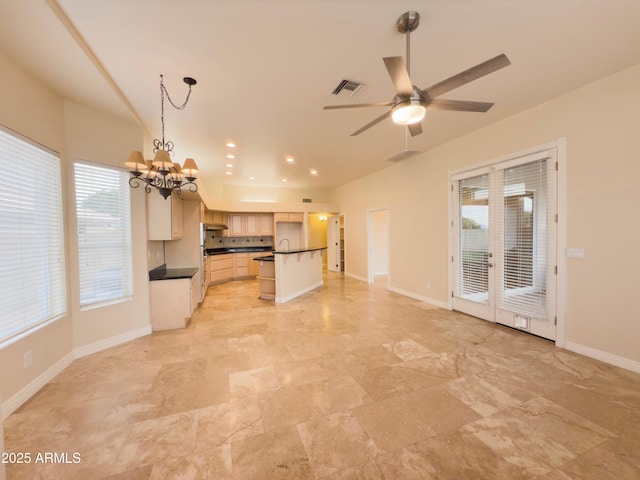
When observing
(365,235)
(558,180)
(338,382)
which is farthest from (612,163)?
(365,235)

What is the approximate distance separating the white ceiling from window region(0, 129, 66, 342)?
84cm

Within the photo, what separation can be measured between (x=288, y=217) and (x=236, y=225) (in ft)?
5.61

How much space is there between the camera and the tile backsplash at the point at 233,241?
26.4ft

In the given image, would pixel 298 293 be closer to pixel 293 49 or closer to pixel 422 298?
pixel 422 298

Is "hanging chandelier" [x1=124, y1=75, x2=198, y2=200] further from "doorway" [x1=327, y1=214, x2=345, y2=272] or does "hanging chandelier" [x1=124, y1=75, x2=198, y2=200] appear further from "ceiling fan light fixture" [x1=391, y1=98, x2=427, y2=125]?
"doorway" [x1=327, y1=214, x2=345, y2=272]

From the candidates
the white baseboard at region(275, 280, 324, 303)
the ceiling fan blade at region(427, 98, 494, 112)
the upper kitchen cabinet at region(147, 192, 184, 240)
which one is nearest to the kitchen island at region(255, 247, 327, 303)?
the white baseboard at region(275, 280, 324, 303)

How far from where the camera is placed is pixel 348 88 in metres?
2.78

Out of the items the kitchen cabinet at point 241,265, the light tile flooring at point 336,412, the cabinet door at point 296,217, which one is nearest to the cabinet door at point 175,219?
the light tile flooring at point 336,412

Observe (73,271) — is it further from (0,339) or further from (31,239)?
(0,339)

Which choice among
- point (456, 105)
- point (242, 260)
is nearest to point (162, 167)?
point (456, 105)

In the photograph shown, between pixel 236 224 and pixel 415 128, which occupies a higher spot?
pixel 415 128

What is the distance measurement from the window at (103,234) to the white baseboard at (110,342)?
49cm

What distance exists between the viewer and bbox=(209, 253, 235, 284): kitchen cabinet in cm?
721

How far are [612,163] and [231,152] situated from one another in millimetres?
5456
